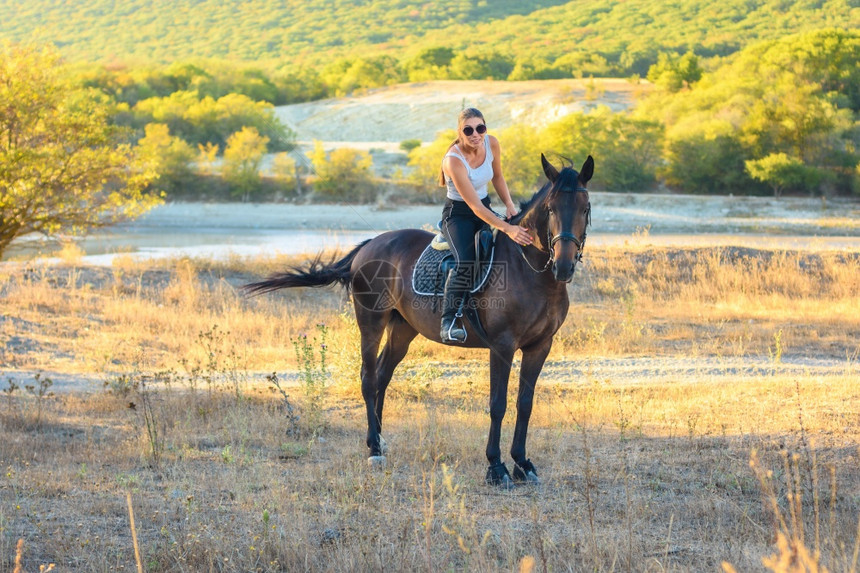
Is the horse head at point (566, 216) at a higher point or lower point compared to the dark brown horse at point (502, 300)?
higher

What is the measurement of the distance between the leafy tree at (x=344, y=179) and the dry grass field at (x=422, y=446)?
92.5ft

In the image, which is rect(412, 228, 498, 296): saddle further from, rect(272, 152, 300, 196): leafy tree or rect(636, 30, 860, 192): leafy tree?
rect(636, 30, 860, 192): leafy tree

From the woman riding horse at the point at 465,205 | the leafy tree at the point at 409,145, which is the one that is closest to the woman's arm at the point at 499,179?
the woman riding horse at the point at 465,205

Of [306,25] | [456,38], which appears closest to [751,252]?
[456,38]

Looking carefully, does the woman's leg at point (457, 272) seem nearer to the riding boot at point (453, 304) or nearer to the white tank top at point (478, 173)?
the riding boot at point (453, 304)

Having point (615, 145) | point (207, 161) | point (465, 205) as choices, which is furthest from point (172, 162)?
point (465, 205)

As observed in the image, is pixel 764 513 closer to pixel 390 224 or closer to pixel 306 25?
pixel 390 224

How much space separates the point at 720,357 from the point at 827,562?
25.7 feet

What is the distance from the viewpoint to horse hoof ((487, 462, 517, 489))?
730 cm

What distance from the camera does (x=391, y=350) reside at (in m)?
8.82

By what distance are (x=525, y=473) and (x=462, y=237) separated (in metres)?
2.00

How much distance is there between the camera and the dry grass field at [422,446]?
552 centimetres

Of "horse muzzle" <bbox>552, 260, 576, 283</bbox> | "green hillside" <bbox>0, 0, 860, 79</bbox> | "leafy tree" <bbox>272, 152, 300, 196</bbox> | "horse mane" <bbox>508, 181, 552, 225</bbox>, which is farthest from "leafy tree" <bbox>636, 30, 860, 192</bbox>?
"green hillside" <bbox>0, 0, 860, 79</bbox>

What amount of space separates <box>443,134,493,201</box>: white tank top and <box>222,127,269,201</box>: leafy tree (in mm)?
39935
